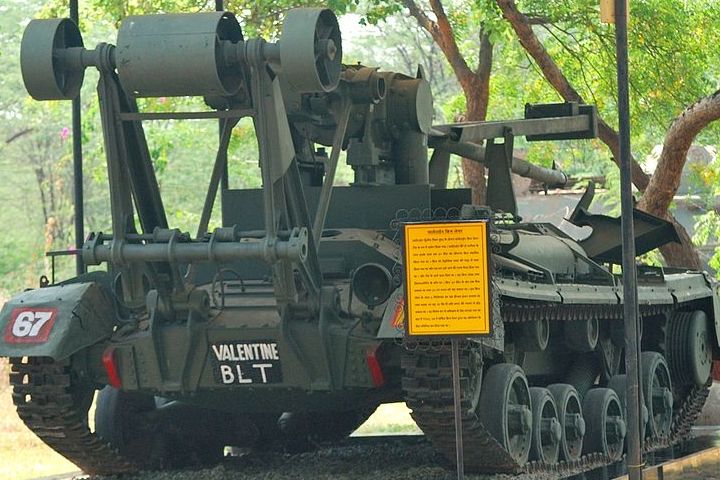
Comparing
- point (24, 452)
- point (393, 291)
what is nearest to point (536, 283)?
point (393, 291)

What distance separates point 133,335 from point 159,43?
2.51 meters

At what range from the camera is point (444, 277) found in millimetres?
9438

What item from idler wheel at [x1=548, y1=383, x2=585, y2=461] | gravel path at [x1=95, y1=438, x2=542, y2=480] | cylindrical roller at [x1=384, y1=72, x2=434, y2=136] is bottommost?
gravel path at [x1=95, y1=438, x2=542, y2=480]

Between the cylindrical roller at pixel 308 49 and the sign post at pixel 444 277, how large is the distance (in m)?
1.29

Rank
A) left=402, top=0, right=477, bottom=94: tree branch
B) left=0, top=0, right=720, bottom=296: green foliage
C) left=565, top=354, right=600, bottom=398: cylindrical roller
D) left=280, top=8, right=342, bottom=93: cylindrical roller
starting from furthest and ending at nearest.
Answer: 1. left=402, top=0, right=477, bottom=94: tree branch
2. left=0, top=0, right=720, bottom=296: green foliage
3. left=565, top=354, right=600, bottom=398: cylindrical roller
4. left=280, top=8, right=342, bottom=93: cylindrical roller

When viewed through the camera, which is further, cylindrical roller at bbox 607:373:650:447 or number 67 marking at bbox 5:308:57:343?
cylindrical roller at bbox 607:373:650:447

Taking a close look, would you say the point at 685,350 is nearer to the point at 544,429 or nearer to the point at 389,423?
the point at 544,429

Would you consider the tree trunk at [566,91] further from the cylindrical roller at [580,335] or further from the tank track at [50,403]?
the tank track at [50,403]

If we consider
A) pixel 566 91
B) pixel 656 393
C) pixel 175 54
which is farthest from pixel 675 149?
pixel 175 54

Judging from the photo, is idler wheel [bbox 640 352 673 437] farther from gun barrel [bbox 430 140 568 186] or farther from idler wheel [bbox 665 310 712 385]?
gun barrel [bbox 430 140 568 186]

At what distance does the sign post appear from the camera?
939cm

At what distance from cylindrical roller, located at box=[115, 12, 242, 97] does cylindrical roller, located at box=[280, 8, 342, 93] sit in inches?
16.7

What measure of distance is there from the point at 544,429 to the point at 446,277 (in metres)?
3.39

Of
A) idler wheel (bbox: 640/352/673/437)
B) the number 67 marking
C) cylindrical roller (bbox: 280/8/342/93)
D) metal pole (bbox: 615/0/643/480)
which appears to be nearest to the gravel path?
metal pole (bbox: 615/0/643/480)
